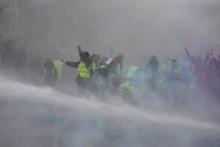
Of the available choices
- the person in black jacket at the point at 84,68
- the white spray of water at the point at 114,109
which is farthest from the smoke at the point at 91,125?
the person in black jacket at the point at 84,68

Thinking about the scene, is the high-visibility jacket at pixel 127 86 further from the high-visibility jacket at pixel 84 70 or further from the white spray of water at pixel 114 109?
the high-visibility jacket at pixel 84 70

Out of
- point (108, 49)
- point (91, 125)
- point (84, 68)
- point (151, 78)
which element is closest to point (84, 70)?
point (84, 68)

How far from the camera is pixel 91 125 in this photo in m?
10.5

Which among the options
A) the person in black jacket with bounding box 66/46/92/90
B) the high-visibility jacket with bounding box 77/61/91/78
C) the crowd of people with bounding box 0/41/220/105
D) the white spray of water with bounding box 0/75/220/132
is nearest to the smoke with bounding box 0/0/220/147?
the white spray of water with bounding box 0/75/220/132

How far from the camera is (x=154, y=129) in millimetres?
10703

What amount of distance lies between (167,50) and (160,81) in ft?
29.7

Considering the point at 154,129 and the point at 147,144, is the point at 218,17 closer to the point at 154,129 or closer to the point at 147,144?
the point at 154,129

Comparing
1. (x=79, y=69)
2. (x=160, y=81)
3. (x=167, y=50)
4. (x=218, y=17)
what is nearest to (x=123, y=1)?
(x=167, y=50)

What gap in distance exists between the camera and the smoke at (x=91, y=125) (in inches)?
366

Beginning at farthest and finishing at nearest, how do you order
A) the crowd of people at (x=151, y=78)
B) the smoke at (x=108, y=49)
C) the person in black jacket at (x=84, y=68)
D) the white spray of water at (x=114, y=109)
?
the crowd of people at (x=151, y=78) < the person in black jacket at (x=84, y=68) < the white spray of water at (x=114, y=109) < the smoke at (x=108, y=49)

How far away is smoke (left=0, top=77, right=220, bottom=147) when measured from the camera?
9297mm

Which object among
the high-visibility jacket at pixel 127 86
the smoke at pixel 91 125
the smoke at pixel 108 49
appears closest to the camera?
the smoke at pixel 91 125

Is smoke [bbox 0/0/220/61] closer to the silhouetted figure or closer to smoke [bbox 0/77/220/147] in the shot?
the silhouetted figure

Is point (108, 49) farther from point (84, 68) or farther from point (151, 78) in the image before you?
point (84, 68)
